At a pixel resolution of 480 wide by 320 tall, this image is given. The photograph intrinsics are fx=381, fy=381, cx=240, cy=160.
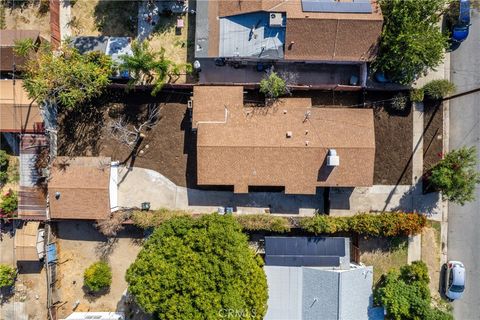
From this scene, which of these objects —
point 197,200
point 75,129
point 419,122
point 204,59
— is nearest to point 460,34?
point 419,122

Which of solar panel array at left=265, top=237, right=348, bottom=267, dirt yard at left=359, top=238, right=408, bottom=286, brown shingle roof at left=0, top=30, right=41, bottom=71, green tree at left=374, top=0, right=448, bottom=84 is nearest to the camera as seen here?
green tree at left=374, top=0, right=448, bottom=84

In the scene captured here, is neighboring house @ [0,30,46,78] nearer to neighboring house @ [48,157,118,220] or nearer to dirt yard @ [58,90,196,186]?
dirt yard @ [58,90,196,186]

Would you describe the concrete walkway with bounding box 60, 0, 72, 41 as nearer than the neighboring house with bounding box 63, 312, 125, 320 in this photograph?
No

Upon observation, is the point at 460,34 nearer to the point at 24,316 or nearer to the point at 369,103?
the point at 369,103

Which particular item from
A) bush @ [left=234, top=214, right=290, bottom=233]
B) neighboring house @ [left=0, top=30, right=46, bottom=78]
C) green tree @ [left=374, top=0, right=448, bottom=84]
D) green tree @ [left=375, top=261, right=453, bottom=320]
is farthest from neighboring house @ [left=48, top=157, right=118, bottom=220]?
green tree @ [left=374, top=0, right=448, bottom=84]

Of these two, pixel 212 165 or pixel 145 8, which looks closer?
pixel 212 165

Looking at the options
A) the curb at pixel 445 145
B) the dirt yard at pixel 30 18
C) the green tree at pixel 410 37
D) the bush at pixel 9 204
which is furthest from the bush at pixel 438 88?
the bush at pixel 9 204
